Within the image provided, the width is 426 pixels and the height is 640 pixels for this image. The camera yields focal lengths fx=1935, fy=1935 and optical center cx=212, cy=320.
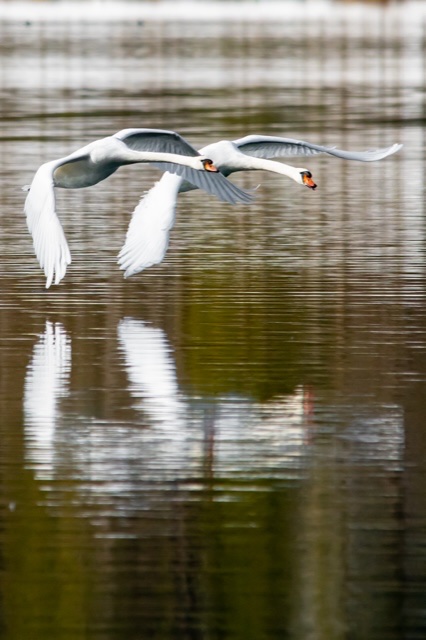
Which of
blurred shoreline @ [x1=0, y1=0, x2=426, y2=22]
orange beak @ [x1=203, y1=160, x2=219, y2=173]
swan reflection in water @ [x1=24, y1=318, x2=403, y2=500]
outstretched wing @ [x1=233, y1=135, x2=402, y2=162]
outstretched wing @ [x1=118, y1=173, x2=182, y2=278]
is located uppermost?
blurred shoreline @ [x1=0, y1=0, x2=426, y2=22]

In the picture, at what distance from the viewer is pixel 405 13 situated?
120938 millimetres

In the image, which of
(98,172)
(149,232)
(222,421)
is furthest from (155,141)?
(222,421)

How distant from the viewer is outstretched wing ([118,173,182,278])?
1661 centimetres

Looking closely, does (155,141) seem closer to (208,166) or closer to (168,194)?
(168,194)

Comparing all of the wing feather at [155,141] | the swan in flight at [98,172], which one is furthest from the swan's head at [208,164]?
the wing feather at [155,141]

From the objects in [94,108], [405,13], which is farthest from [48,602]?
[405,13]

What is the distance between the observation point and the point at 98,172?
1695 centimetres

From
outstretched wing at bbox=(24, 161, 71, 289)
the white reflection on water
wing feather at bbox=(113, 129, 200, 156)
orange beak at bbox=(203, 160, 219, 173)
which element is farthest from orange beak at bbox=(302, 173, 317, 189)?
the white reflection on water

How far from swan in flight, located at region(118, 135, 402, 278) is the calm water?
1.56 ft

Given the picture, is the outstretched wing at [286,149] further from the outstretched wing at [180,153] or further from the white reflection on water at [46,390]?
the white reflection on water at [46,390]

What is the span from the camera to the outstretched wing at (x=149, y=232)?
54.5 feet

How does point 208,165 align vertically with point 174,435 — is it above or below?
above

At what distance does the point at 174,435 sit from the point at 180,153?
590 cm

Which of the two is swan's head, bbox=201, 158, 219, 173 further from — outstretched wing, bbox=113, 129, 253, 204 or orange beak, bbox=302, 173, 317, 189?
orange beak, bbox=302, 173, 317, 189
